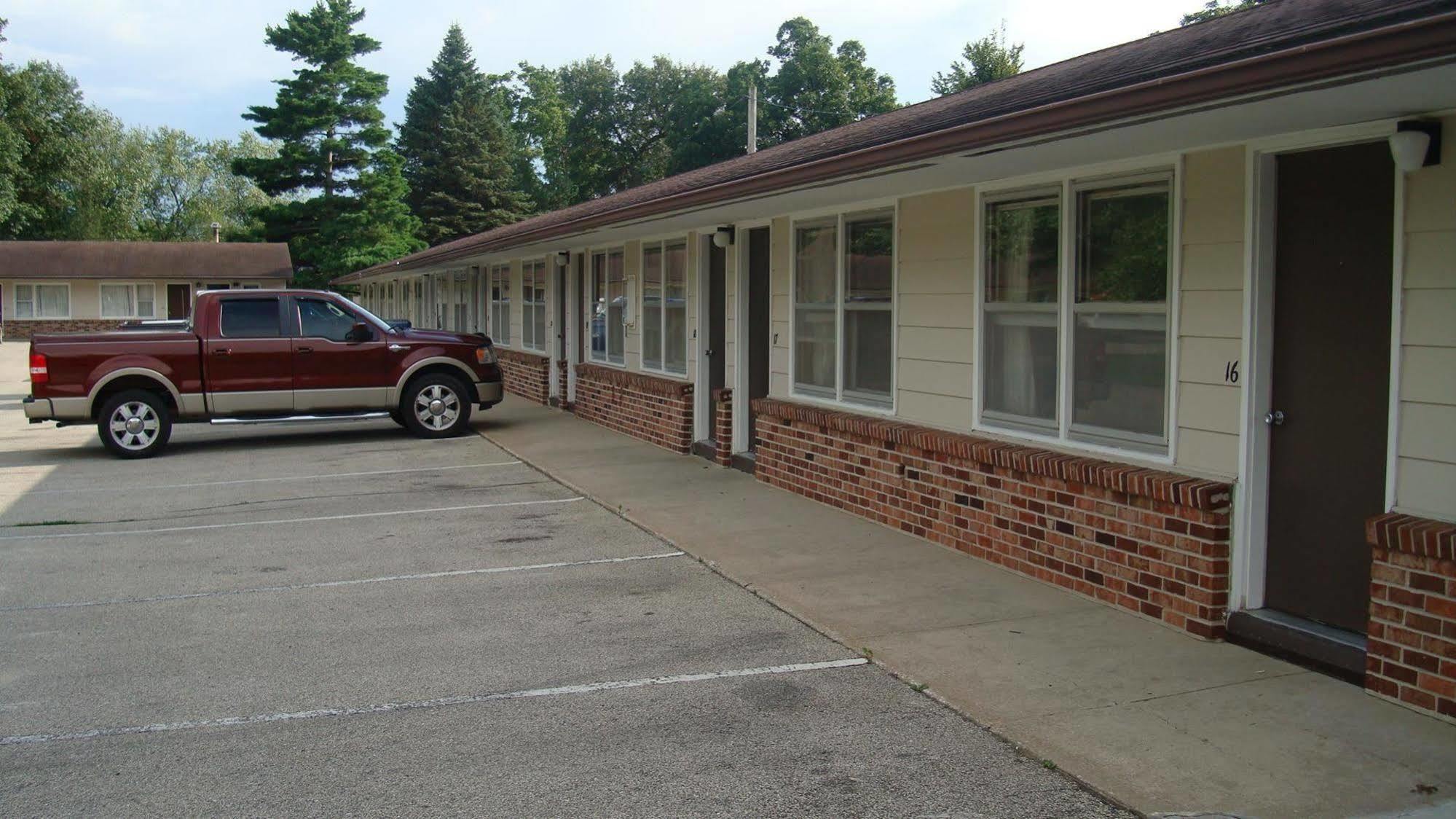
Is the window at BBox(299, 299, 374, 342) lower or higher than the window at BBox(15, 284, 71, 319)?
lower

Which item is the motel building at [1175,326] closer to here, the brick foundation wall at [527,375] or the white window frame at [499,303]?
the brick foundation wall at [527,375]

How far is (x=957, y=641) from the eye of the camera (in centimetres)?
573

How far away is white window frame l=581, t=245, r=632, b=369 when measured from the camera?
14.4 metres

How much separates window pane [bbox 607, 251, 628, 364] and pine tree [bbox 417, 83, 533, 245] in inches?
1918

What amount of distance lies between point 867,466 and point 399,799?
5.21m

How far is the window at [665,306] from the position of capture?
12.7 meters

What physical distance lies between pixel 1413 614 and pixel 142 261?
→ 56678 millimetres

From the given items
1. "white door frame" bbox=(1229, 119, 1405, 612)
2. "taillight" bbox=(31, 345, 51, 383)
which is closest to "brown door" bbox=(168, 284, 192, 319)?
"taillight" bbox=(31, 345, 51, 383)

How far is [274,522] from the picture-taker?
933 centimetres

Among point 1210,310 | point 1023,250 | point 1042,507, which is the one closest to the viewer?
point 1210,310

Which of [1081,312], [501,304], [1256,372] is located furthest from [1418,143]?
[501,304]

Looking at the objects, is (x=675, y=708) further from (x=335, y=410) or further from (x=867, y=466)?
(x=335, y=410)

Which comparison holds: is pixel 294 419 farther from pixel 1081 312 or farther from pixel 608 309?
pixel 1081 312

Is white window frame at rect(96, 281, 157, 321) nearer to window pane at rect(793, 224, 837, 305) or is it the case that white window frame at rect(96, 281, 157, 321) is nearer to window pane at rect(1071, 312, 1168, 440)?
window pane at rect(793, 224, 837, 305)
